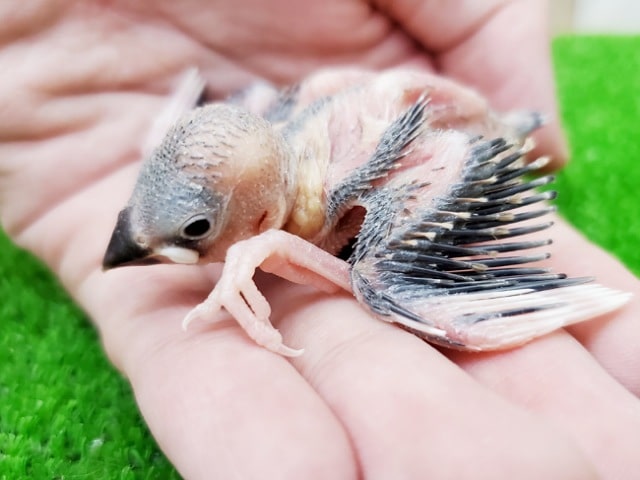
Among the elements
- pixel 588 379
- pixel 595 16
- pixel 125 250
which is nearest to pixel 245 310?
pixel 125 250

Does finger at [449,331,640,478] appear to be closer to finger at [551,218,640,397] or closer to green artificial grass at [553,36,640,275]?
finger at [551,218,640,397]

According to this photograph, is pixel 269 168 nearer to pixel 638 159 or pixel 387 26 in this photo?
pixel 387 26

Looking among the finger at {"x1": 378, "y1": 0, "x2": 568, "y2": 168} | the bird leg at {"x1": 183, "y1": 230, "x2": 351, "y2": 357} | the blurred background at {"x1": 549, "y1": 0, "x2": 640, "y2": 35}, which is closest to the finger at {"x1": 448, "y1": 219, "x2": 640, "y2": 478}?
the bird leg at {"x1": 183, "y1": 230, "x2": 351, "y2": 357}

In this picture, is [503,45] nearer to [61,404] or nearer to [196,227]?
[196,227]

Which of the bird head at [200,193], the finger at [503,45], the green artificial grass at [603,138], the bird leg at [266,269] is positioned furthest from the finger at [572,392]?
the finger at [503,45]

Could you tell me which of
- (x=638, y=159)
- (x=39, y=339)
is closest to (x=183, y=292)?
(x=39, y=339)

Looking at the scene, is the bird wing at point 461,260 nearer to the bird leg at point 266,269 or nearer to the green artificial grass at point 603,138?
the bird leg at point 266,269

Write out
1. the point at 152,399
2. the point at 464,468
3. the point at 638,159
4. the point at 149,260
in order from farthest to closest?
the point at 638,159 → the point at 149,260 → the point at 152,399 → the point at 464,468
